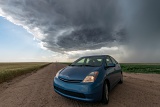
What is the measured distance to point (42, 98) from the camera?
4227mm

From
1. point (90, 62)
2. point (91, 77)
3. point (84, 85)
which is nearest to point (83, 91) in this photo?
point (84, 85)

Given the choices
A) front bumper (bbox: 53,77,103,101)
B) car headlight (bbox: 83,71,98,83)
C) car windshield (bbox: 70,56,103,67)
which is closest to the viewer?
front bumper (bbox: 53,77,103,101)

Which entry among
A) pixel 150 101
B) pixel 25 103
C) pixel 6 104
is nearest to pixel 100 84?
pixel 150 101

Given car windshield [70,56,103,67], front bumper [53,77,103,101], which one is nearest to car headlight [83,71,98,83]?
front bumper [53,77,103,101]

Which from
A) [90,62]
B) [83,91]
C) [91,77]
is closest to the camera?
[83,91]

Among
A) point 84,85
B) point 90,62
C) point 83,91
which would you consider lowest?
point 83,91

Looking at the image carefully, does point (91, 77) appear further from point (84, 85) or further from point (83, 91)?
point (83, 91)

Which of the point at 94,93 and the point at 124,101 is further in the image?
the point at 124,101

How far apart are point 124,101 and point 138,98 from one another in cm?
69

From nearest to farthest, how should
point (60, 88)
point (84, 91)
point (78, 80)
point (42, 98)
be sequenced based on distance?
point (84, 91), point (78, 80), point (60, 88), point (42, 98)

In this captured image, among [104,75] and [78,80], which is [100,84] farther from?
[78,80]

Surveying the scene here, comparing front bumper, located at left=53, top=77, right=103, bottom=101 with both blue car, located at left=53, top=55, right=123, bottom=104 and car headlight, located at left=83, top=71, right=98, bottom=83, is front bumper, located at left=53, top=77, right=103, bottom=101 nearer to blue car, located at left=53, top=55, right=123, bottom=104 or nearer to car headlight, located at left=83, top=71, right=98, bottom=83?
blue car, located at left=53, top=55, right=123, bottom=104

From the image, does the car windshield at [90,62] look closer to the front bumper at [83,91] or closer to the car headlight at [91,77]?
the car headlight at [91,77]

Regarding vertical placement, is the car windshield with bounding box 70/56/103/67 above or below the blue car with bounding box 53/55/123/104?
above
